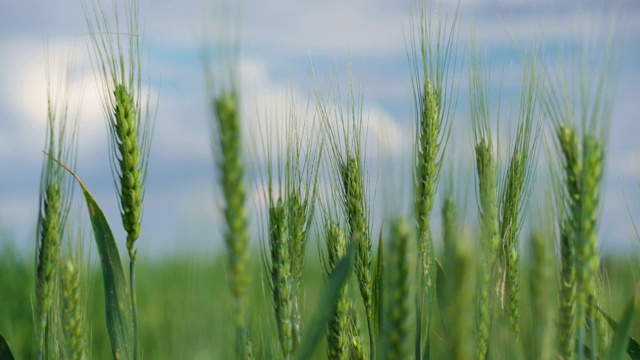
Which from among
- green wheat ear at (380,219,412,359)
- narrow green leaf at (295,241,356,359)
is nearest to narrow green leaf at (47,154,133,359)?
narrow green leaf at (295,241,356,359)

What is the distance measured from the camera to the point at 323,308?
1.95m

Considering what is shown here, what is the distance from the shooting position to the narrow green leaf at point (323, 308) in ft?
6.30

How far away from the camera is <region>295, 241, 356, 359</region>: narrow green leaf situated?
1921mm

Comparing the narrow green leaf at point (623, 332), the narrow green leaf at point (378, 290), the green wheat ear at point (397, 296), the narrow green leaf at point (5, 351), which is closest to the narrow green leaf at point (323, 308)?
the green wheat ear at point (397, 296)

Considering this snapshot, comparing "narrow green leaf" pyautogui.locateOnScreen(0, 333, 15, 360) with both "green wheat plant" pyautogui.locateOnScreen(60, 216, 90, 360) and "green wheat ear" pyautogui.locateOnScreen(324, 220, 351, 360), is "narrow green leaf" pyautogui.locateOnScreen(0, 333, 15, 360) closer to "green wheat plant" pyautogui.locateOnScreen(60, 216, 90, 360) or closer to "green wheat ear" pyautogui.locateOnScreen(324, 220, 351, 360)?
"green wheat plant" pyautogui.locateOnScreen(60, 216, 90, 360)

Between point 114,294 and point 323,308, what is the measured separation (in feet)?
2.82

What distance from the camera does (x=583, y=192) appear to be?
1863mm

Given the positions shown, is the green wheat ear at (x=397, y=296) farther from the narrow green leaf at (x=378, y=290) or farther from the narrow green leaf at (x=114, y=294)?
the narrow green leaf at (x=114, y=294)

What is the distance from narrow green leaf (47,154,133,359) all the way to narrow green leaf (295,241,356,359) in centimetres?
78

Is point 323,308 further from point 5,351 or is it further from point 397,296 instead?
point 5,351

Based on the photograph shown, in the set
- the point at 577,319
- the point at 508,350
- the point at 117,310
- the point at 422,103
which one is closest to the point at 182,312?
the point at 117,310

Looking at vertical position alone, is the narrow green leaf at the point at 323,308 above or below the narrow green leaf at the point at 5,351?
above

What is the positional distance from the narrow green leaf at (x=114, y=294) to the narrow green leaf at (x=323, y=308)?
780 millimetres

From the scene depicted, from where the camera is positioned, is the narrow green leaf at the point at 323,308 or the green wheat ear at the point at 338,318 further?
the green wheat ear at the point at 338,318
